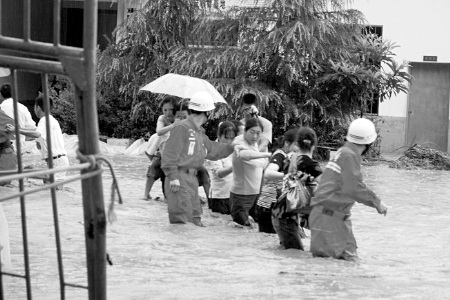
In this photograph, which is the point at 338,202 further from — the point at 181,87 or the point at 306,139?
the point at 181,87

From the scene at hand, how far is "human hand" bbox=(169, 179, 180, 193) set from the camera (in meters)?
9.01

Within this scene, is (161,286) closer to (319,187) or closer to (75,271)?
(75,271)

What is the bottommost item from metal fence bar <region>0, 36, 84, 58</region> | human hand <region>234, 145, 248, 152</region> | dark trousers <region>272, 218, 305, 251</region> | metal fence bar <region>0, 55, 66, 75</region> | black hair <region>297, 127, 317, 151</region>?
dark trousers <region>272, 218, 305, 251</region>

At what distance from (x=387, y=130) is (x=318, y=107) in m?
3.64

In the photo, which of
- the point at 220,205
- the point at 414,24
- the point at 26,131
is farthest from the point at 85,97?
the point at 414,24

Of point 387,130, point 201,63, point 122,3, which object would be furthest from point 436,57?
point 122,3

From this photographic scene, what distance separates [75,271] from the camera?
657 centimetres

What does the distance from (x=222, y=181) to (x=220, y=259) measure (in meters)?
3.13

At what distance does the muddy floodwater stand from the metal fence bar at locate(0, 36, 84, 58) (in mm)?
2434

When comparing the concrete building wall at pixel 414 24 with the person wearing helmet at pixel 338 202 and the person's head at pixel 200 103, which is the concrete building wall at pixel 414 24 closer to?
the person's head at pixel 200 103

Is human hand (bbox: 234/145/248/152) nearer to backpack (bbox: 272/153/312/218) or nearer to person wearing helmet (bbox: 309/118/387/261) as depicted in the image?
backpack (bbox: 272/153/312/218)

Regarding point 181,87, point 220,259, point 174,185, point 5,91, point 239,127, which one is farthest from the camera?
point 5,91

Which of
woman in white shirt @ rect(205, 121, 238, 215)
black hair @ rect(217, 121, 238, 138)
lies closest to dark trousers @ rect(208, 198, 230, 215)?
woman in white shirt @ rect(205, 121, 238, 215)

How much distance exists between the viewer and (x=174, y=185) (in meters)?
9.02
